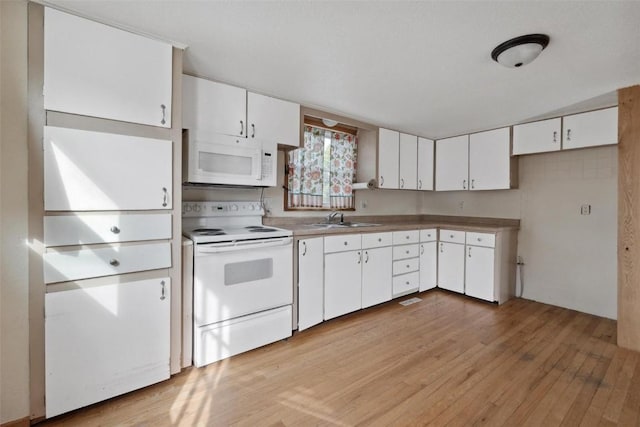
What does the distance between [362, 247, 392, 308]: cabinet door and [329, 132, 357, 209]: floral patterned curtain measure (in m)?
0.83

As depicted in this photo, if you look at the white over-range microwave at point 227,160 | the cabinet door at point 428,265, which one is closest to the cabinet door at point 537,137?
the cabinet door at point 428,265

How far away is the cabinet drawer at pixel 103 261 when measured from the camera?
1526mm

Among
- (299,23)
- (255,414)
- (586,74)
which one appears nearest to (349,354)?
(255,414)

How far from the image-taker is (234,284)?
2168 millimetres

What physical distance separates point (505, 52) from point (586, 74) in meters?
0.94

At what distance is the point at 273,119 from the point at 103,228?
1575 millimetres

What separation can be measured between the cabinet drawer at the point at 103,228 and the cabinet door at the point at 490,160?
364 cm

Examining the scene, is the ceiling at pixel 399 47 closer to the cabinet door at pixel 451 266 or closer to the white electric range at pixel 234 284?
the white electric range at pixel 234 284

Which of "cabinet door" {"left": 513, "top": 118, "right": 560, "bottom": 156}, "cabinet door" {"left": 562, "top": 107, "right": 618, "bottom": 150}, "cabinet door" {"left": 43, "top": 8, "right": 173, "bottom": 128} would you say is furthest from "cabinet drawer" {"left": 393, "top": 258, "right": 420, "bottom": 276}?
"cabinet door" {"left": 43, "top": 8, "right": 173, "bottom": 128}

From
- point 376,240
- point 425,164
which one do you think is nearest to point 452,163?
point 425,164

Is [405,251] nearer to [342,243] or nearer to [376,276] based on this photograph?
[376,276]

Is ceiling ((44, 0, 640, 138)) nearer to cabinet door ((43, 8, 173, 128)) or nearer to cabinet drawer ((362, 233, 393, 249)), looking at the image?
cabinet door ((43, 8, 173, 128))

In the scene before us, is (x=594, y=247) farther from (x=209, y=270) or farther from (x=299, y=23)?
(x=209, y=270)

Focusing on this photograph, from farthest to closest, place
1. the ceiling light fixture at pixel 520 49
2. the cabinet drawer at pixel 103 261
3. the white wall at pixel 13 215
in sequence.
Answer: the ceiling light fixture at pixel 520 49 → the cabinet drawer at pixel 103 261 → the white wall at pixel 13 215
